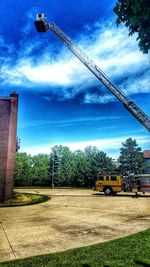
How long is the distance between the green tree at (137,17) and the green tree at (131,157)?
175 feet

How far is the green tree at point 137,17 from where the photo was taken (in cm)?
501

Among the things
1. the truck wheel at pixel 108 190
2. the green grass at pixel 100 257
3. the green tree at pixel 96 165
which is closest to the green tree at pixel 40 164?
the green tree at pixel 96 165

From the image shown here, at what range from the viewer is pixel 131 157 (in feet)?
195

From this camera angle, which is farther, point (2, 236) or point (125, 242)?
point (2, 236)

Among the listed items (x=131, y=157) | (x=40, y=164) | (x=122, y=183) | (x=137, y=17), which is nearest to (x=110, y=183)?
(x=122, y=183)

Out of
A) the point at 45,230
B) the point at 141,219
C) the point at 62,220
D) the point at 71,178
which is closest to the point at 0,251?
the point at 45,230

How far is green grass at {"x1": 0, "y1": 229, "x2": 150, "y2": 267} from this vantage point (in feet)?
18.7

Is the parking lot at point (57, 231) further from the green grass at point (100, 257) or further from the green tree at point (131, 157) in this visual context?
the green tree at point (131, 157)

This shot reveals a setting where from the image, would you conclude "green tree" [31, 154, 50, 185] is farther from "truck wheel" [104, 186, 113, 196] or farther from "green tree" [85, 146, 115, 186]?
"truck wheel" [104, 186, 113, 196]

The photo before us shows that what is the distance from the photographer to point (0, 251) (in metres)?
6.84

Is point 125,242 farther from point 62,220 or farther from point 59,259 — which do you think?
point 62,220

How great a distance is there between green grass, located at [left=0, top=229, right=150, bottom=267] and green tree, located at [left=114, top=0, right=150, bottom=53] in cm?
525

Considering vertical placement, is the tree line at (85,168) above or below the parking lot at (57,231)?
above

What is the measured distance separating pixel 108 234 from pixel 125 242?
1329 mm
